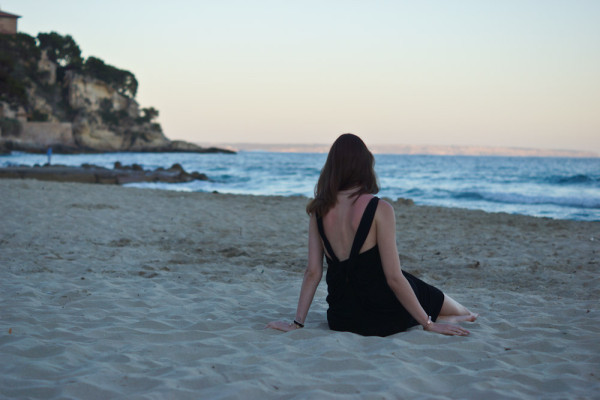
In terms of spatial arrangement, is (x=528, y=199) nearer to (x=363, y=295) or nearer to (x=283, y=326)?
(x=363, y=295)

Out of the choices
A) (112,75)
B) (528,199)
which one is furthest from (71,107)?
(528,199)

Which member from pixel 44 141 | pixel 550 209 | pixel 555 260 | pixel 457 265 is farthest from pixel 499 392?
pixel 44 141

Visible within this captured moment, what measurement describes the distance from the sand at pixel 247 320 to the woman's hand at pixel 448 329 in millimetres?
75

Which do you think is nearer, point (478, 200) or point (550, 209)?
point (550, 209)

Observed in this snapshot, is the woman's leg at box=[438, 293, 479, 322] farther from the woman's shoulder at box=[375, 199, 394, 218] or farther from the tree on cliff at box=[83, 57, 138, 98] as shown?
the tree on cliff at box=[83, 57, 138, 98]

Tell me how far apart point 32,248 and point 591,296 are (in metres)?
6.21

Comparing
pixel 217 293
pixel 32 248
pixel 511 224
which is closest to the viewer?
pixel 217 293

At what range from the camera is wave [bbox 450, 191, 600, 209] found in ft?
59.8

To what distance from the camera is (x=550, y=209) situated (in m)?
16.8

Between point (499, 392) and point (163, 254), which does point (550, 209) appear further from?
point (499, 392)

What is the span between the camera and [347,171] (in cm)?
290

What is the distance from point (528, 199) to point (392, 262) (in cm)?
1949

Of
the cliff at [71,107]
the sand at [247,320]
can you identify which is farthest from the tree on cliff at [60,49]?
the sand at [247,320]

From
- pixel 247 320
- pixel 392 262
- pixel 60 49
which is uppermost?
pixel 60 49
